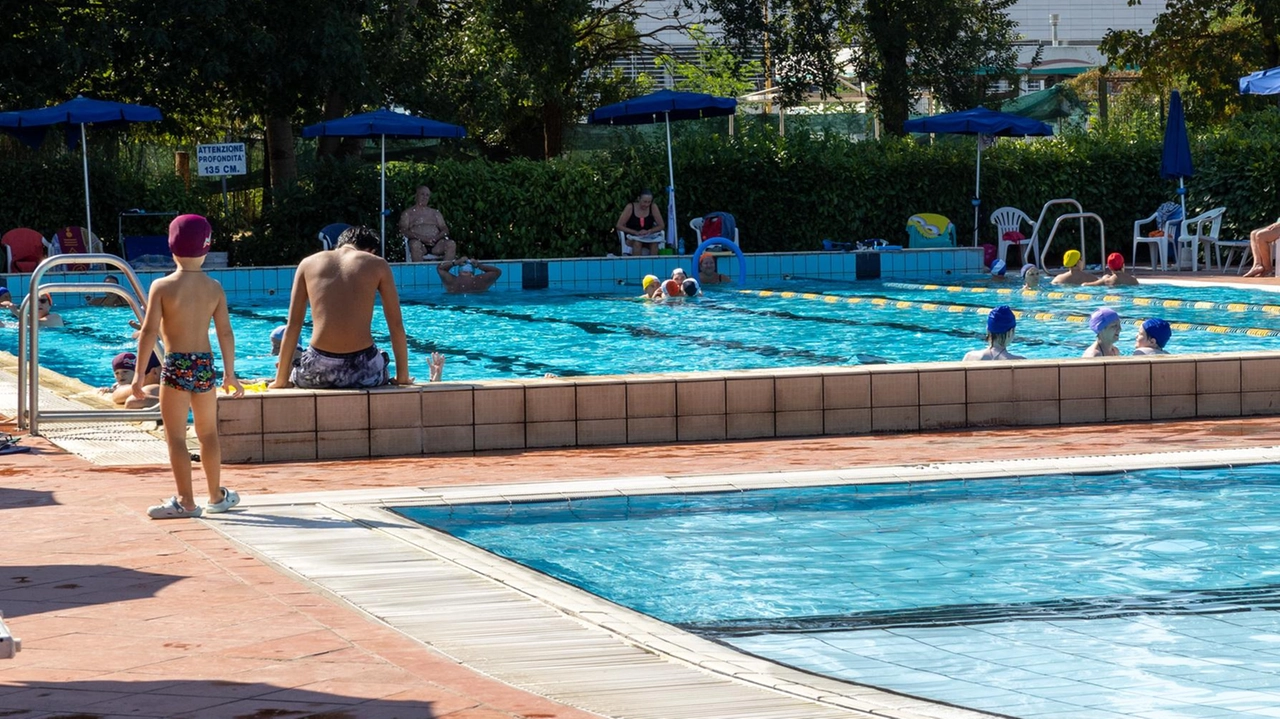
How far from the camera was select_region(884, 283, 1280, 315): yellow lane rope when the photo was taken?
54.4ft

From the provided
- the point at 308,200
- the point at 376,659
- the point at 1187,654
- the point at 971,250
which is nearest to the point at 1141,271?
the point at 971,250

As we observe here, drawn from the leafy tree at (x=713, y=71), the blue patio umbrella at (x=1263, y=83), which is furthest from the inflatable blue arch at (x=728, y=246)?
the leafy tree at (x=713, y=71)

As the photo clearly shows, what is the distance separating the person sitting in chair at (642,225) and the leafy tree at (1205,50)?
10.3 metres

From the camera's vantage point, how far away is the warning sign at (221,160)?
2162 centimetres

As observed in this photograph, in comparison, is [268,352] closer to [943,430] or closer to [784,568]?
[943,430]

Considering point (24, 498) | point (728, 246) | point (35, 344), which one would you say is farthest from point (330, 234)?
point (24, 498)

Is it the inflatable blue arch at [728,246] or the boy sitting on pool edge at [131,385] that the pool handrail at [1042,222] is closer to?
the inflatable blue arch at [728,246]

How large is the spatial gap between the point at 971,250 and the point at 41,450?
49.9ft

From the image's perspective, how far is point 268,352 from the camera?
1505cm

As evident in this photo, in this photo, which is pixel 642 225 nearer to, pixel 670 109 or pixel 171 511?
pixel 670 109

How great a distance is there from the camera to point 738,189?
22969mm

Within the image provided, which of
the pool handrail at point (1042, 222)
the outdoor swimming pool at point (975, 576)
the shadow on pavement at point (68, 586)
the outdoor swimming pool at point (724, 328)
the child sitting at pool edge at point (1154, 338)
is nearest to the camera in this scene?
the outdoor swimming pool at point (975, 576)

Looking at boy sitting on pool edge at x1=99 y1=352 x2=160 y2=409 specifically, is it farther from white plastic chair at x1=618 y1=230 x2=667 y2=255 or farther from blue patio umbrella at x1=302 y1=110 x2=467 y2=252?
white plastic chair at x1=618 y1=230 x2=667 y2=255

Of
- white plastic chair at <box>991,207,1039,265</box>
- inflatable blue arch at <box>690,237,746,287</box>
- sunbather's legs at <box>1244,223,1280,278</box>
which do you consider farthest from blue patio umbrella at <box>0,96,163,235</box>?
sunbather's legs at <box>1244,223,1280,278</box>
